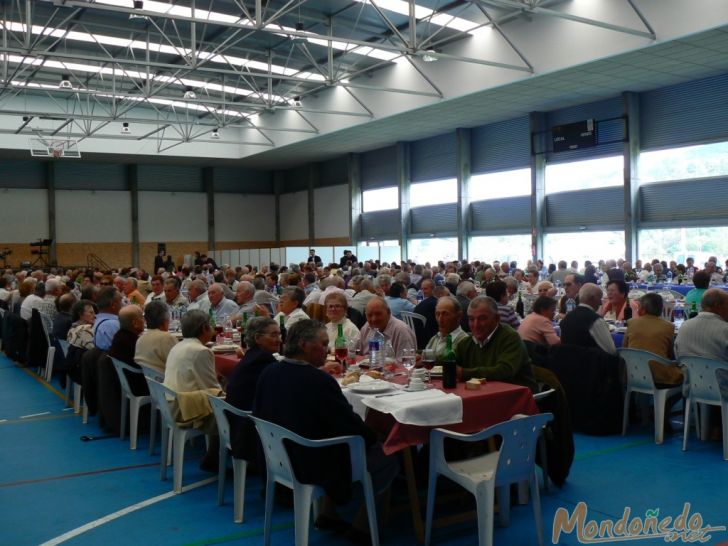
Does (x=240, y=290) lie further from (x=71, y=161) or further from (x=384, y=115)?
(x=71, y=161)

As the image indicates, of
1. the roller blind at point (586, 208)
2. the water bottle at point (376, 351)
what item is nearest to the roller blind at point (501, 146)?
the roller blind at point (586, 208)

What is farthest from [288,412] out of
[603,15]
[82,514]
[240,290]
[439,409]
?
[603,15]

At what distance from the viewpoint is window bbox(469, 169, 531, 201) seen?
19656 mm

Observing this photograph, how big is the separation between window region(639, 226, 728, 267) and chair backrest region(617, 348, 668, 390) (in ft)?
38.0

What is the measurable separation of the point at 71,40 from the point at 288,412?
641 inches

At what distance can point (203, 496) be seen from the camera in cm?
450

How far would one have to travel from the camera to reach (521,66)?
550 inches

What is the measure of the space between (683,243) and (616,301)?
1068cm

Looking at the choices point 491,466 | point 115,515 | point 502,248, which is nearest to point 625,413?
point 491,466

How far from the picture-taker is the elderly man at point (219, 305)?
25.9 ft

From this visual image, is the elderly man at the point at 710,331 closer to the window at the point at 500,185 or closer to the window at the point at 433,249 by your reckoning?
the window at the point at 500,185

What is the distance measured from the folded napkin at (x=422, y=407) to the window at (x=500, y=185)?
16692mm

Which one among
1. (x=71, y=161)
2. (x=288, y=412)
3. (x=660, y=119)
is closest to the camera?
(x=288, y=412)

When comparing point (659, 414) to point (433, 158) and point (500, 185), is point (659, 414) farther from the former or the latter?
point (433, 158)
